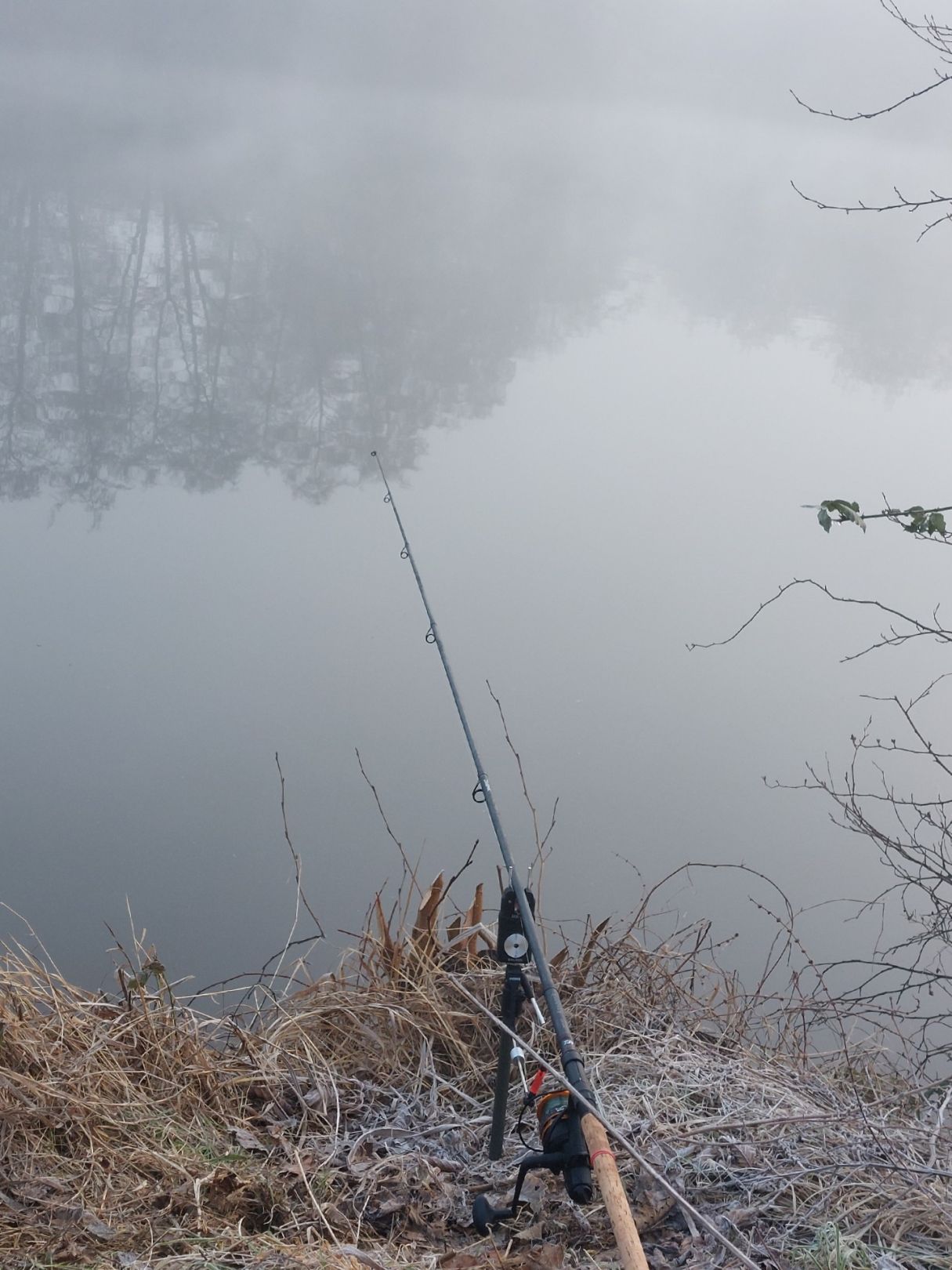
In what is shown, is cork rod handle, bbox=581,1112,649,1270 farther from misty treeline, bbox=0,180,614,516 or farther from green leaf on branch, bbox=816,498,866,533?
misty treeline, bbox=0,180,614,516

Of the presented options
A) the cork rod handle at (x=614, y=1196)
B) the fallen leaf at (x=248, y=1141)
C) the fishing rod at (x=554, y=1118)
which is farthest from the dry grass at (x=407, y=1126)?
the cork rod handle at (x=614, y=1196)

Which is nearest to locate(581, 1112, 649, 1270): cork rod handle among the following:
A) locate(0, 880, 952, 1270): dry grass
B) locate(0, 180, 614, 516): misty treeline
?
locate(0, 880, 952, 1270): dry grass

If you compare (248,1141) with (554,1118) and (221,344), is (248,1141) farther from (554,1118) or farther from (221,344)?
(221,344)

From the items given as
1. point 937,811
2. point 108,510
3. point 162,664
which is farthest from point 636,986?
point 108,510

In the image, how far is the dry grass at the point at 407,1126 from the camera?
1532mm

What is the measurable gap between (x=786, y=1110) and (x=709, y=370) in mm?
5750

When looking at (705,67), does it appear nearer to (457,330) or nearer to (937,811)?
(457,330)

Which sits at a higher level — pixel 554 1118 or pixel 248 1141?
pixel 554 1118

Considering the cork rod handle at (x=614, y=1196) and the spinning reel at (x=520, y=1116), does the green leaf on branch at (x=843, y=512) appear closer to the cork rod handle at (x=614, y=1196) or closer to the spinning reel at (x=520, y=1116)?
the spinning reel at (x=520, y=1116)

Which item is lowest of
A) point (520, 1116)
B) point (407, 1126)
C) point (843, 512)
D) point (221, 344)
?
point (407, 1126)

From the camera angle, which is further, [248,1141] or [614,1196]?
[248,1141]

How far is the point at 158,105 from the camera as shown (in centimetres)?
1391

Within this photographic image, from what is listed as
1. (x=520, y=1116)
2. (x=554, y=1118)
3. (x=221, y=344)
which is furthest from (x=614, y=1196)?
(x=221, y=344)

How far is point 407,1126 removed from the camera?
76.9 inches
